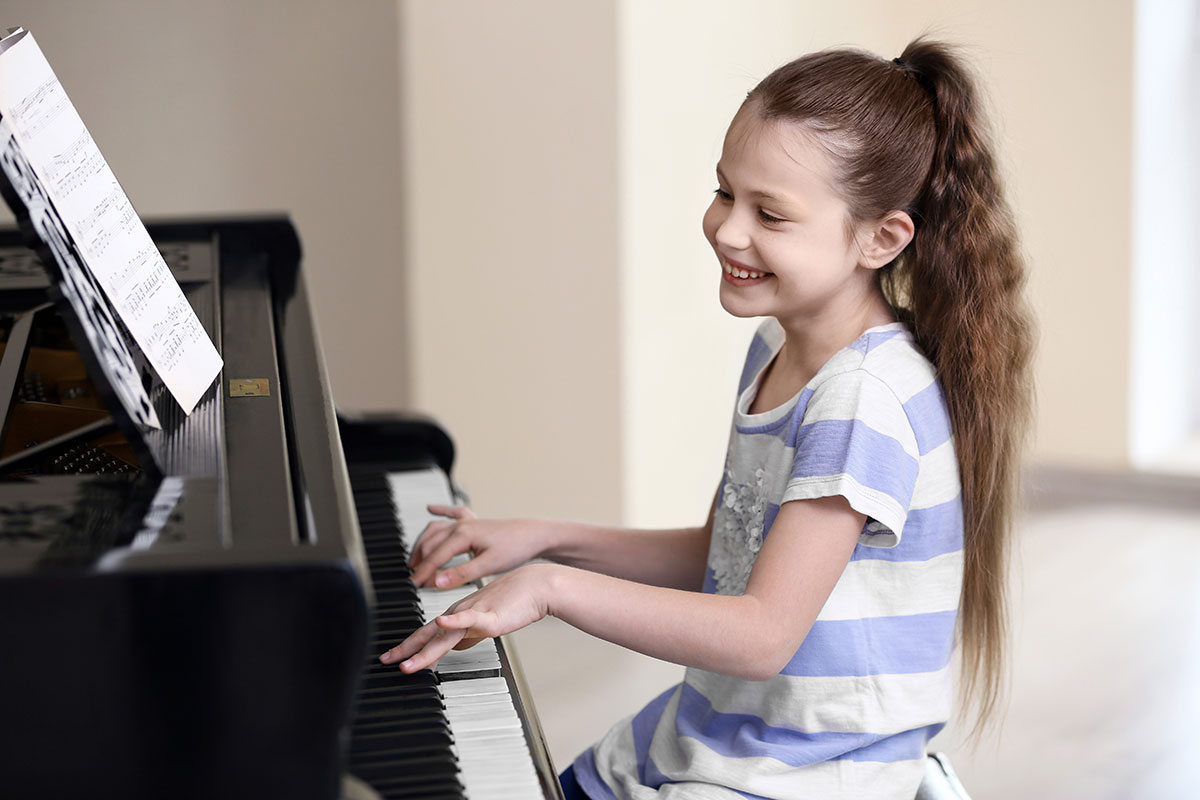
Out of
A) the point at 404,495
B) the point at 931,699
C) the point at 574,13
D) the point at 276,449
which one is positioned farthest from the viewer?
the point at 574,13

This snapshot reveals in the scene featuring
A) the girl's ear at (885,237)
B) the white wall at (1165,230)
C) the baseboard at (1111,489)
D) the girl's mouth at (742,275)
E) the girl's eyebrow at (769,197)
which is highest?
the girl's eyebrow at (769,197)

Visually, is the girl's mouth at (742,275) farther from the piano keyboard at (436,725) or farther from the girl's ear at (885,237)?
the piano keyboard at (436,725)

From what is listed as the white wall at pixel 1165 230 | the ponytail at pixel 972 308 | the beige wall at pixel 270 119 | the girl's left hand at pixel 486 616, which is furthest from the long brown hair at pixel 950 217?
the white wall at pixel 1165 230

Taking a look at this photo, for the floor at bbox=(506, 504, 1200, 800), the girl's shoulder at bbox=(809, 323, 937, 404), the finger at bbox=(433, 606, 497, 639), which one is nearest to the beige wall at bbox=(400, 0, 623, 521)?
the floor at bbox=(506, 504, 1200, 800)

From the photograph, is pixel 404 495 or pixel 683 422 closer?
pixel 404 495

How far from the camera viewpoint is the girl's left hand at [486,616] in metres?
0.98

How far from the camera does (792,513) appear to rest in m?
1.10

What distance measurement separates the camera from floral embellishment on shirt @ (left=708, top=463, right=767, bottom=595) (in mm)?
1244

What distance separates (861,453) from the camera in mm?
1102

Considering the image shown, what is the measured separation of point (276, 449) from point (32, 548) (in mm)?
250

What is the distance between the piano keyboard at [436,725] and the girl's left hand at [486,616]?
0.03 meters

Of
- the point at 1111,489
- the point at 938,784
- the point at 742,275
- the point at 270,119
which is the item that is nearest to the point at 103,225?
the point at 742,275

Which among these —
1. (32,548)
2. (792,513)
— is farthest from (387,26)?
(32,548)

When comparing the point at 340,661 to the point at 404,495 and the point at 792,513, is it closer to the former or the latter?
the point at 792,513
